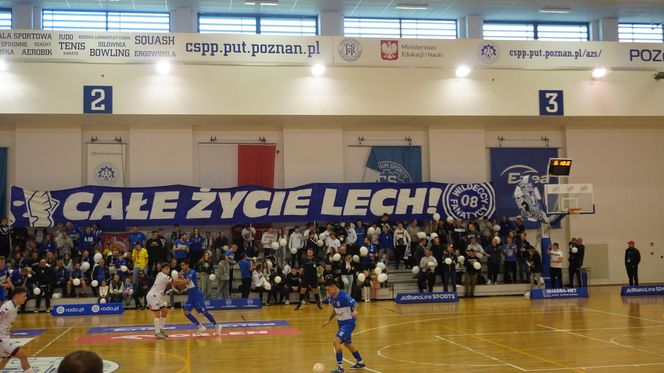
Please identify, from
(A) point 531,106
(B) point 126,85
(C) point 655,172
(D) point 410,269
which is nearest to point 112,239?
(B) point 126,85

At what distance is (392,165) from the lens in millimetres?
33562

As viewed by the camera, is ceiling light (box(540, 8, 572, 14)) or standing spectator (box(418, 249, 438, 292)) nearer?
standing spectator (box(418, 249, 438, 292))

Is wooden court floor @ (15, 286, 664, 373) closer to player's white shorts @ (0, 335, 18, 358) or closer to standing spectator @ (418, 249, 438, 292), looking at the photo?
player's white shorts @ (0, 335, 18, 358)

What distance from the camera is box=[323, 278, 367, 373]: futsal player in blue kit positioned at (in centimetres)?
1349

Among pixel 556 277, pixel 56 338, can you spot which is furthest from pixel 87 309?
pixel 556 277

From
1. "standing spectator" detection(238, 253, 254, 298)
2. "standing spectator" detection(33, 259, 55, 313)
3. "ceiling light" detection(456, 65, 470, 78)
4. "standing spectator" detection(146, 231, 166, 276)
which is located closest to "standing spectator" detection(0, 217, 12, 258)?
"standing spectator" detection(33, 259, 55, 313)

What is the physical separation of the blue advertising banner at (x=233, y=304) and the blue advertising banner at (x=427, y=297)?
5489mm

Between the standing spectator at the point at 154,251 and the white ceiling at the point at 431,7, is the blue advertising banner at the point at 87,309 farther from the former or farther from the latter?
the white ceiling at the point at 431,7

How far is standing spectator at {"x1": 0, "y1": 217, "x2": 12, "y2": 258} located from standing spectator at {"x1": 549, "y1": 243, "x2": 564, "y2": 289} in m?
23.0

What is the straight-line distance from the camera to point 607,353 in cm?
1474

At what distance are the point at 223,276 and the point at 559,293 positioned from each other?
13.7 metres

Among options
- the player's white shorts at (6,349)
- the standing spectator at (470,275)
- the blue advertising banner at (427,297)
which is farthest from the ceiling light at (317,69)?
the player's white shorts at (6,349)

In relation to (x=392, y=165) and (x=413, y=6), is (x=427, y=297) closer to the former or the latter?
(x=392, y=165)

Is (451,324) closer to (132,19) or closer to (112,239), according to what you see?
(112,239)
